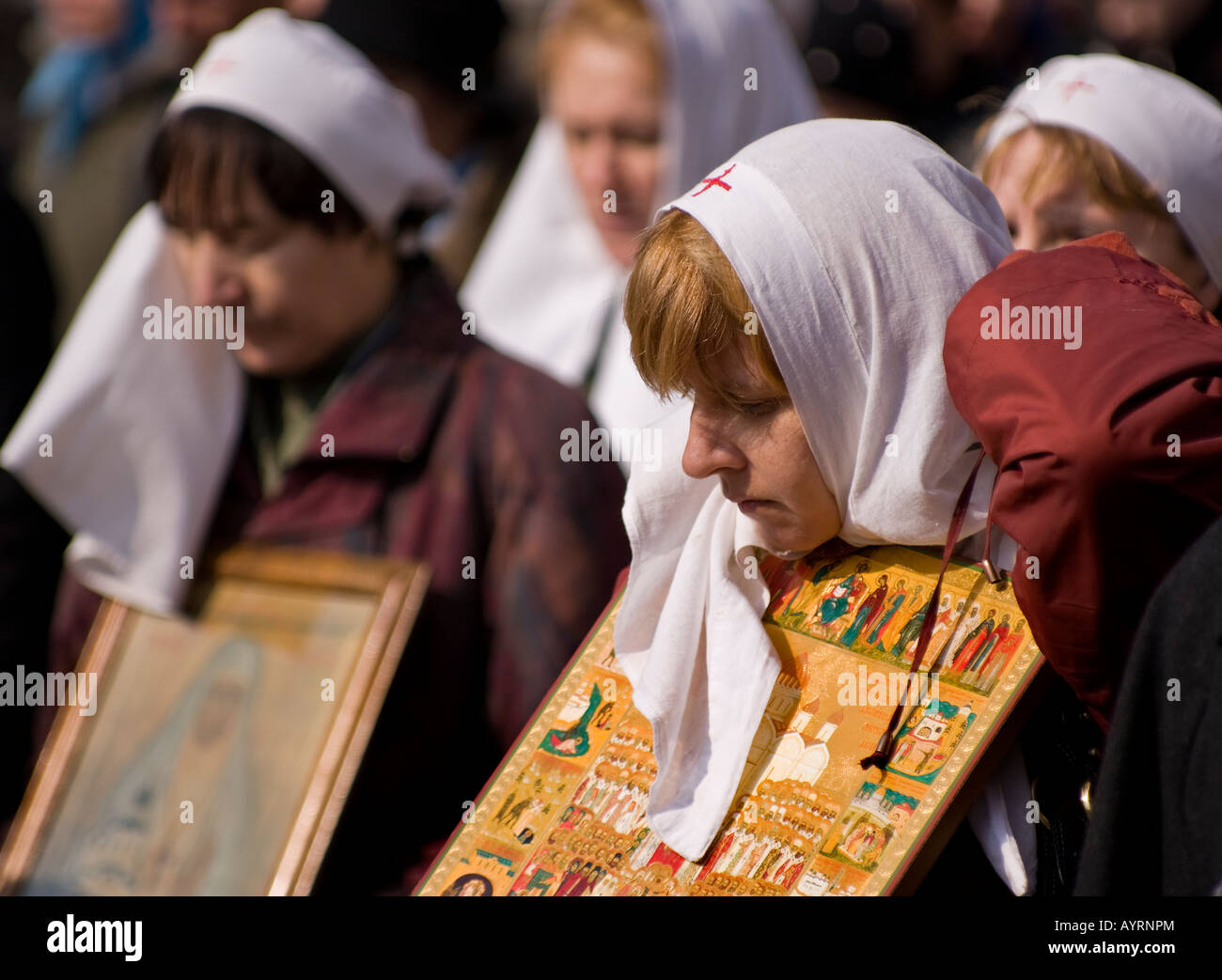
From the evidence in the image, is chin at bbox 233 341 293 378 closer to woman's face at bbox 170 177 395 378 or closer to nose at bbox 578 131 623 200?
woman's face at bbox 170 177 395 378

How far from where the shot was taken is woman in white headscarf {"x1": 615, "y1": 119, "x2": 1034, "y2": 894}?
214 cm

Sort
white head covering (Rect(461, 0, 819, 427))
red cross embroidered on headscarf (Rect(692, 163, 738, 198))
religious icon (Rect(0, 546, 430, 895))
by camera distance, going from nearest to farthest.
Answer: red cross embroidered on headscarf (Rect(692, 163, 738, 198)), religious icon (Rect(0, 546, 430, 895)), white head covering (Rect(461, 0, 819, 427))

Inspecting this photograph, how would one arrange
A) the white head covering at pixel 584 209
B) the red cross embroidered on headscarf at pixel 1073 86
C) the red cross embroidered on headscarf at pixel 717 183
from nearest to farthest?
1. the red cross embroidered on headscarf at pixel 717 183
2. the red cross embroidered on headscarf at pixel 1073 86
3. the white head covering at pixel 584 209

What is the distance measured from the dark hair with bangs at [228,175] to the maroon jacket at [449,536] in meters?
0.36

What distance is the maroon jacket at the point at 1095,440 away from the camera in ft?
5.82

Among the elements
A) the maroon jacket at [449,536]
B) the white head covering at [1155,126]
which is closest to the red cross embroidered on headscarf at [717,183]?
the white head covering at [1155,126]

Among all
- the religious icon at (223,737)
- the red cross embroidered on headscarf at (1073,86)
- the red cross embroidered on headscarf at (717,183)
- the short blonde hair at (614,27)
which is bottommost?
the religious icon at (223,737)

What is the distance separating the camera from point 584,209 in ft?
15.8

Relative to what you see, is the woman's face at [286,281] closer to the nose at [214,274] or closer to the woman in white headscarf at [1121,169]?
the nose at [214,274]

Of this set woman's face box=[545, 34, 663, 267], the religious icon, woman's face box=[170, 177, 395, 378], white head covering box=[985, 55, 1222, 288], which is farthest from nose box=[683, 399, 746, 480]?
woman's face box=[545, 34, 663, 267]

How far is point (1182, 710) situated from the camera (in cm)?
172

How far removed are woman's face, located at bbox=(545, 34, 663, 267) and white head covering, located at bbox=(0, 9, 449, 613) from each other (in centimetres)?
49

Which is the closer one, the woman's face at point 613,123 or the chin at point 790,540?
the chin at point 790,540
